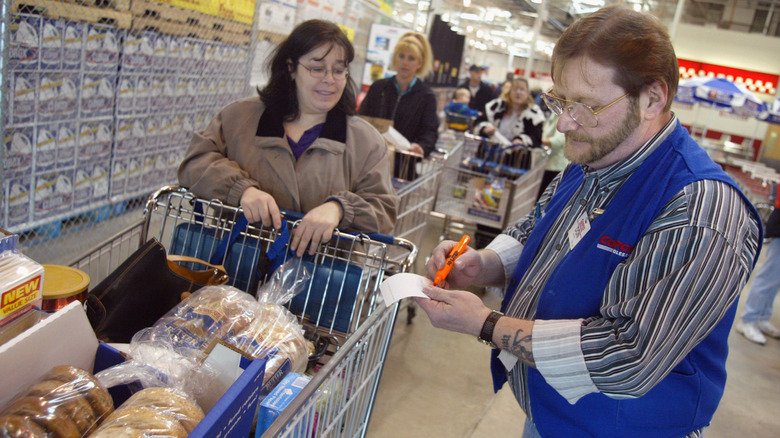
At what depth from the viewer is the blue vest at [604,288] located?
132 centimetres

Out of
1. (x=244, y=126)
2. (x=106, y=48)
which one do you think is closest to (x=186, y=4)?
(x=106, y=48)

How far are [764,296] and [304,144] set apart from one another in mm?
4748

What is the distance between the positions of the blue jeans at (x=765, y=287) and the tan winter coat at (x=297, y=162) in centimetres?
434

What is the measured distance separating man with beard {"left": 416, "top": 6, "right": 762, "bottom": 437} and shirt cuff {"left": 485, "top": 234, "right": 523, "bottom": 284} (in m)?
0.30

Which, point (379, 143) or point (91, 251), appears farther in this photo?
point (379, 143)

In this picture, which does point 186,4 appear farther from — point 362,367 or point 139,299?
point 362,367

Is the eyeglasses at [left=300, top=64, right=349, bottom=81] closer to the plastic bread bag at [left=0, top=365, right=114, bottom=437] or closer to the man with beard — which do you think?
the man with beard

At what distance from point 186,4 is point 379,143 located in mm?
3147

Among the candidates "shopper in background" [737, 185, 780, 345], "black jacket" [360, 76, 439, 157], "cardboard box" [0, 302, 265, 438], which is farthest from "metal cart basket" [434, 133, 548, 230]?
"cardboard box" [0, 302, 265, 438]

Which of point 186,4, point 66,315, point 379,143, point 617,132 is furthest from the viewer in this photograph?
point 186,4

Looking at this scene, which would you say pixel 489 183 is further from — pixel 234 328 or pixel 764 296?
pixel 234 328

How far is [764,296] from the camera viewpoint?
Result: 5.21 m

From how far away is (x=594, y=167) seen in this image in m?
1.48

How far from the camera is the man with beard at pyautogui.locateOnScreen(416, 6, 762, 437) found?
1184 mm
